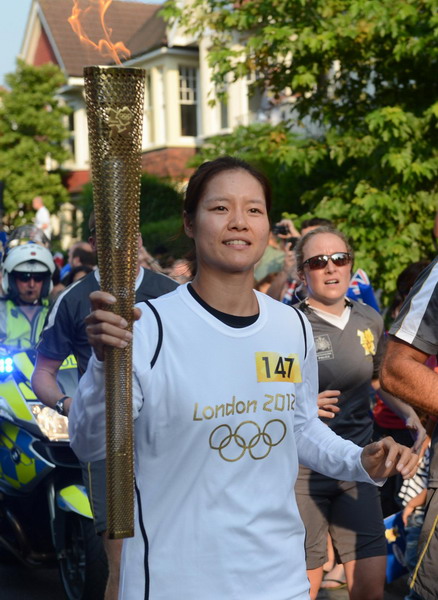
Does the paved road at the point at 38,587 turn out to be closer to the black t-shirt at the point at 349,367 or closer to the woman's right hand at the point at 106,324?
the black t-shirt at the point at 349,367

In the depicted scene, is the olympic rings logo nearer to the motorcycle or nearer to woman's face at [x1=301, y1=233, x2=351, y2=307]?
woman's face at [x1=301, y1=233, x2=351, y2=307]

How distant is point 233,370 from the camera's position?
297 cm

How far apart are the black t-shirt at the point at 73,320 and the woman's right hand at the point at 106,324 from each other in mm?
2769

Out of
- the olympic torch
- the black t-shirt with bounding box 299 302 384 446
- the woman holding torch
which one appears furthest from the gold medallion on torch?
the black t-shirt with bounding box 299 302 384 446

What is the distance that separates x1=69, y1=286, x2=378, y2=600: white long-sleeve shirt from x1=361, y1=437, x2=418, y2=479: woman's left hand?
226mm

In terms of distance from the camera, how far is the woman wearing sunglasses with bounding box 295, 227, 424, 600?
5.23m

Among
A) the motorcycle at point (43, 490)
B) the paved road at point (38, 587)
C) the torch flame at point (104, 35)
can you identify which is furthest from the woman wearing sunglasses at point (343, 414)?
the torch flame at point (104, 35)

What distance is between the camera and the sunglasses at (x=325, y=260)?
568 centimetres

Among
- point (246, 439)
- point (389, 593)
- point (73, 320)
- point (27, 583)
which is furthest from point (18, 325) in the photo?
point (246, 439)

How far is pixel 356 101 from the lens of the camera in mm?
13312

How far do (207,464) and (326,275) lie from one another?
2876 millimetres

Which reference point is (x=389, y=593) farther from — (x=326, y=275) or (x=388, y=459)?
(x=388, y=459)

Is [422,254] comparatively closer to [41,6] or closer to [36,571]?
[36,571]

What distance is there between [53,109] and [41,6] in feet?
22.9
